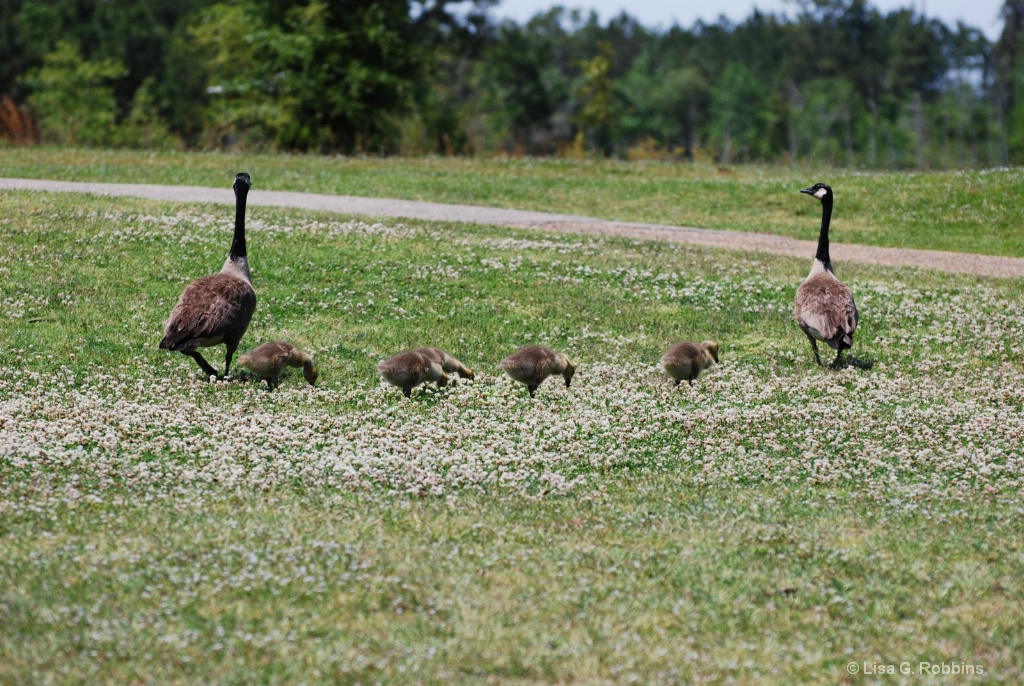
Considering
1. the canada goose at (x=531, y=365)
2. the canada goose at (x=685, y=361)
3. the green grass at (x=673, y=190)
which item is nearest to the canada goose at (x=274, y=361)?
the canada goose at (x=531, y=365)

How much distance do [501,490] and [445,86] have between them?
3862 inches

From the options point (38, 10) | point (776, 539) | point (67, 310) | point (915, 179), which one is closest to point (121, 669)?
point (776, 539)

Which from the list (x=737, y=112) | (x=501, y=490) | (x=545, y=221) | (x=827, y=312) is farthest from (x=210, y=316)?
(x=737, y=112)

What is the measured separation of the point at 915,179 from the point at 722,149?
140497mm

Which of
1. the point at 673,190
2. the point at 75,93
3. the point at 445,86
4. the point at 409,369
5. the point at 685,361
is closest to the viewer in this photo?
the point at 409,369

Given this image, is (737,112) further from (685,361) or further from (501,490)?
(501,490)

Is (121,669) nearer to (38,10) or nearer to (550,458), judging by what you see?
(550,458)

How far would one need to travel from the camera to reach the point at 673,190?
33.1 m

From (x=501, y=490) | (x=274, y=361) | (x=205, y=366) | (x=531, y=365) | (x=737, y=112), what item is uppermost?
(x=737, y=112)

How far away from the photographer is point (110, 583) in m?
7.52

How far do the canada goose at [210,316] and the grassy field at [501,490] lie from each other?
1.97 feet

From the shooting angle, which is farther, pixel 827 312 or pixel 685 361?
pixel 827 312

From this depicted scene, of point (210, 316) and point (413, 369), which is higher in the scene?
point (210, 316)

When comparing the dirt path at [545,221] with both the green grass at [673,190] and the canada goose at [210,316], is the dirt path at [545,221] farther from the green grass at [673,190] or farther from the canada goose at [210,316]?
the canada goose at [210,316]
